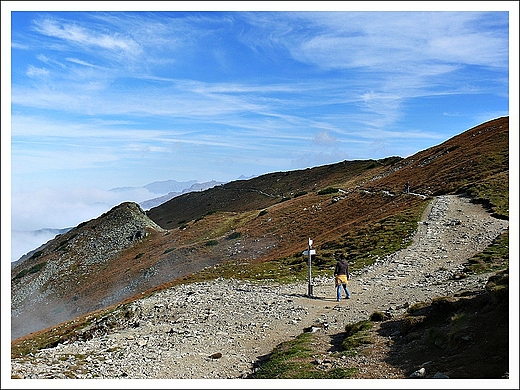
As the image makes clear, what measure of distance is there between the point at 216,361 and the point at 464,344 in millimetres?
7459

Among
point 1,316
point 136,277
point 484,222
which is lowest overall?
point 136,277

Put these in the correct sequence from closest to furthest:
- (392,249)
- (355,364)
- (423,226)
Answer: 1. (355,364)
2. (392,249)
3. (423,226)

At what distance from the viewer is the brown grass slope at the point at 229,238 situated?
40906 millimetres

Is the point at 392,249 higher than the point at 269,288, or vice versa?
the point at 392,249

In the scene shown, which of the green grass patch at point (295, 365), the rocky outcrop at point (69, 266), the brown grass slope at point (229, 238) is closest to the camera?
the green grass patch at point (295, 365)

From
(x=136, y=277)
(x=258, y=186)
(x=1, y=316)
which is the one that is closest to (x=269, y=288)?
(x=1, y=316)

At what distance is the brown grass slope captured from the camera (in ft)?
134

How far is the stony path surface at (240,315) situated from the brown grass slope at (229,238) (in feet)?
12.0

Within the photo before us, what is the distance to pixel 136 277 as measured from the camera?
170 feet

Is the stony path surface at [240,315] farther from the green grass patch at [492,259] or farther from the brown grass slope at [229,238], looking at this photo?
the brown grass slope at [229,238]

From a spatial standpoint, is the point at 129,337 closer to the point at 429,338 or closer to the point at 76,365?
the point at 76,365

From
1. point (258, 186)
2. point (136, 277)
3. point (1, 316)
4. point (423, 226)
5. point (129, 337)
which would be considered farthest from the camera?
point (258, 186)

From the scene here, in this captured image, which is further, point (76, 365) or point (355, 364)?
point (76, 365)

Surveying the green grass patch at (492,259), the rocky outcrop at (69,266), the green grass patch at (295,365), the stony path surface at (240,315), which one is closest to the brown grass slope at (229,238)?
the rocky outcrop at (69,266)
